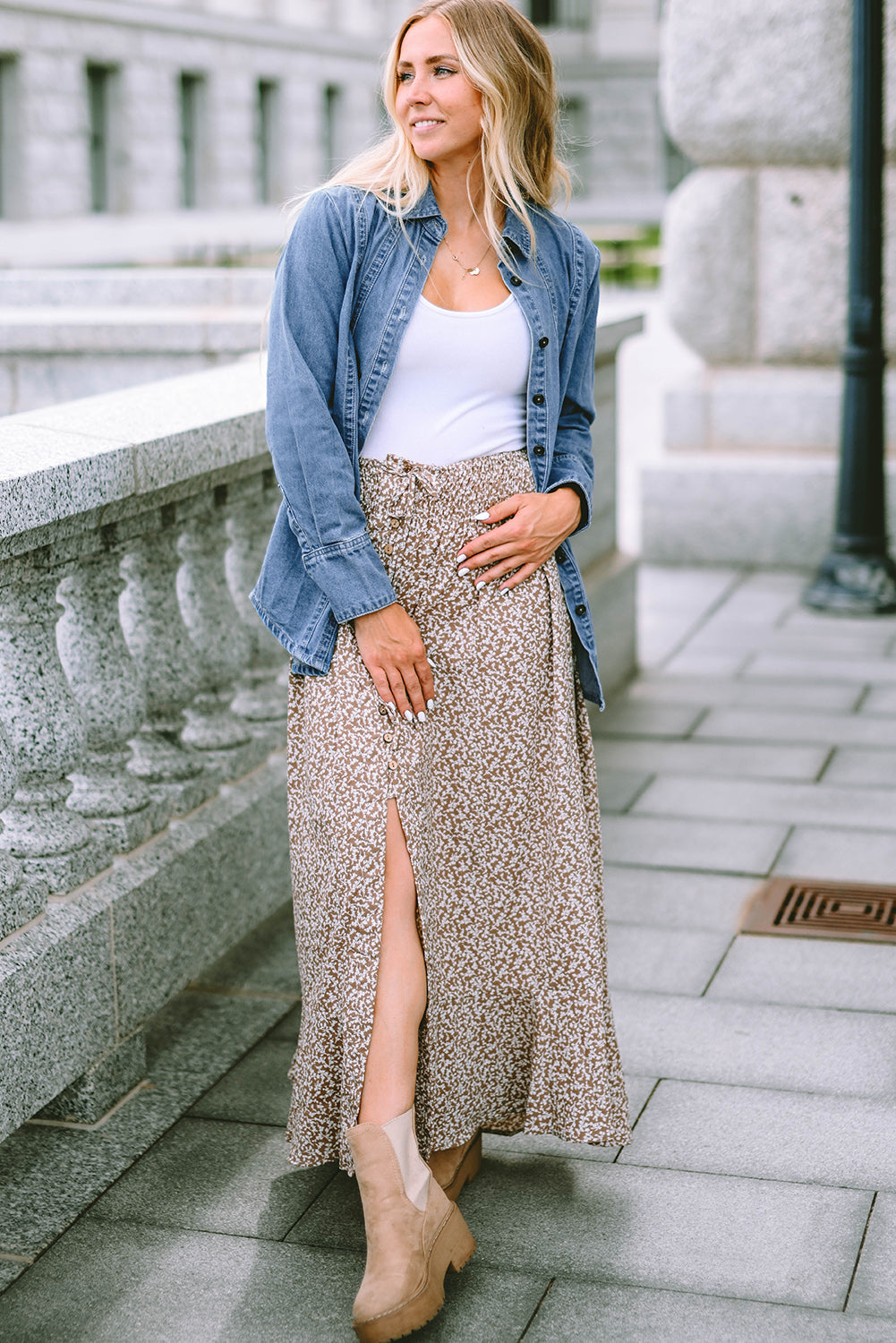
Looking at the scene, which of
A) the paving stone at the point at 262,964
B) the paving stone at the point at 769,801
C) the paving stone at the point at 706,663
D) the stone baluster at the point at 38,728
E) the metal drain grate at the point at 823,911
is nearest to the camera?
the stone baluster at the point at 38,728

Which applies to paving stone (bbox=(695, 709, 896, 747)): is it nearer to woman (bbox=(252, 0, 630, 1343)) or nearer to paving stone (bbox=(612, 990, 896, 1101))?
paving stone (bbox=(612, 990, 896, 1101))

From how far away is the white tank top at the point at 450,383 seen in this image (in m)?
2.62

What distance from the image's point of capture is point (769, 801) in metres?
5.10

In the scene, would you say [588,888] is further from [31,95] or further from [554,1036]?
[31,95]

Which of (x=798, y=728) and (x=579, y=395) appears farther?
(x=798, y=728)

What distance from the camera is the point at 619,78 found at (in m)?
45.6

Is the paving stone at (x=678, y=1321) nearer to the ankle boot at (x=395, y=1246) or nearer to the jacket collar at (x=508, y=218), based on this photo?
the ankle boot at (x=395, y=1246)

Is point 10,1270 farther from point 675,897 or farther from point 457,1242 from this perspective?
point 675,897

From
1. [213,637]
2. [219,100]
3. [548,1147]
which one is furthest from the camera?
[219,100]

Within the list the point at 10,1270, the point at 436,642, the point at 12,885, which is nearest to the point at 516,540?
the point at 436,642

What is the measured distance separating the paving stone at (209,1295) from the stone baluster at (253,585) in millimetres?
1568

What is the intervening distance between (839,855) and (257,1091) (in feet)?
6.42

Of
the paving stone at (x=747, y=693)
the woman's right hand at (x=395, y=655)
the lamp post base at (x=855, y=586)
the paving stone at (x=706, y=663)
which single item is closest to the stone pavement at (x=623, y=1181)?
the woman's right hand at (x=395, y=655)

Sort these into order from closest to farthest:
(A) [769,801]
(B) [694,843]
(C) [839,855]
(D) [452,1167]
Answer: (D) [452,1167] < (C) [839,855] < (B) [694,843] < (A) [769,801]
